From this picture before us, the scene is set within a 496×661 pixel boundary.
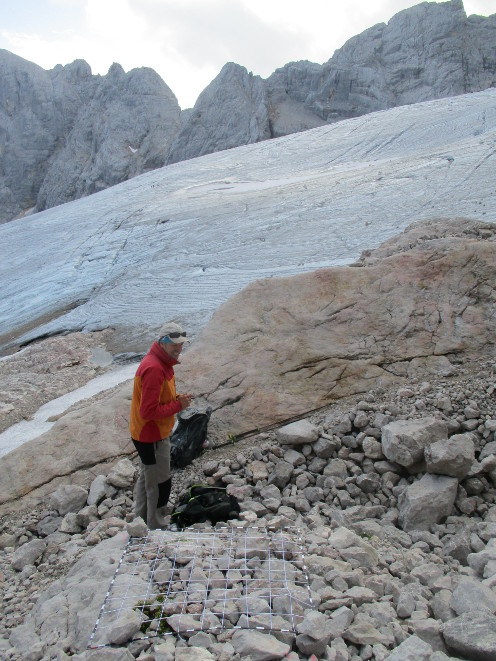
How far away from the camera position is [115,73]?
4947 cm

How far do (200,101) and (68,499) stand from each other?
1702 inches

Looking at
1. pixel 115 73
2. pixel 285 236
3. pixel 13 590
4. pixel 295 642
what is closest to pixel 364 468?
pixel 295 642

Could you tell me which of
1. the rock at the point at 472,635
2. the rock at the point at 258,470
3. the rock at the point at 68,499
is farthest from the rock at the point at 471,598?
the rock at the point at 68,499

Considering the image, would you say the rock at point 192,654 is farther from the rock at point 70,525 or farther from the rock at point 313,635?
the rock at point 70,525

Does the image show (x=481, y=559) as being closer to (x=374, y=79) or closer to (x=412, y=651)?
(x=412, y=651)

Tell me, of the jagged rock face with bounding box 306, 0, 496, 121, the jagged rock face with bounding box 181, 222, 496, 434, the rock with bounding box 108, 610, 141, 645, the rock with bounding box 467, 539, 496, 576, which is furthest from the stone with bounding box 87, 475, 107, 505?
the jagged rock face with bounding box 306, 0, 496, 121

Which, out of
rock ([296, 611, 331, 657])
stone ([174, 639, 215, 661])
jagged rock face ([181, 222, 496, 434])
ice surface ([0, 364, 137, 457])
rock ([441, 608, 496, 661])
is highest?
jagged rock face ([181, 222, 496, 434])

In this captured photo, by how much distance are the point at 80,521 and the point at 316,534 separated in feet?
5.39

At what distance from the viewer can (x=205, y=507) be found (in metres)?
3.74

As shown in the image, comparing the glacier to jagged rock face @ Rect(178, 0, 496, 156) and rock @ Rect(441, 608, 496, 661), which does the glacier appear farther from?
jagged rock face @ Rect(178, 0, 496, 156)

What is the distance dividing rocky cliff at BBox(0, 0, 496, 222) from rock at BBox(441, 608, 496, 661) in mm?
40007

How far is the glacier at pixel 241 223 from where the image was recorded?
8336 millimetres

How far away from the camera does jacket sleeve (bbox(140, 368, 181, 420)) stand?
357 cm

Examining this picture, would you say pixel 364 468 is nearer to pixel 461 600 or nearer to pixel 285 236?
pixel 461 600
